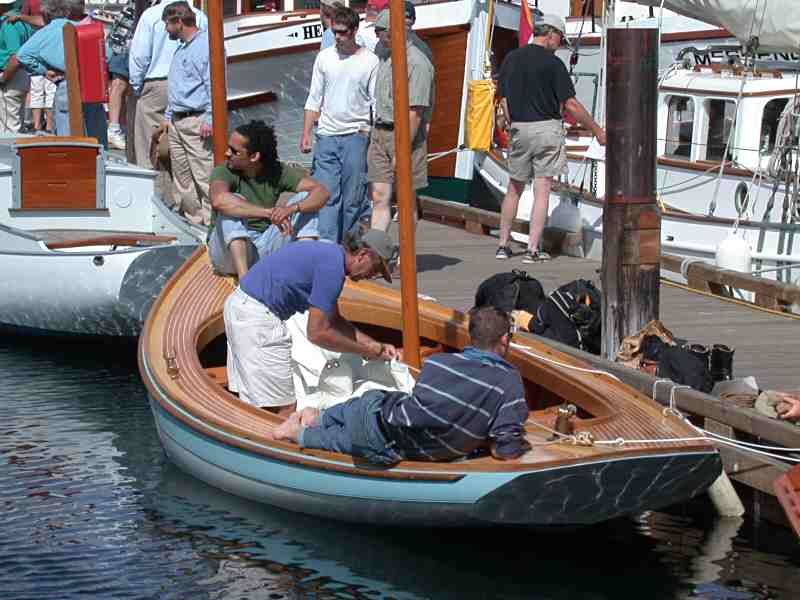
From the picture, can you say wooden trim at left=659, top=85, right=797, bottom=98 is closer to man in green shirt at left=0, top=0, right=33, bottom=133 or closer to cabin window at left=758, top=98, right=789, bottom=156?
cabin window at left=758, top=98, right=789, bottom=156

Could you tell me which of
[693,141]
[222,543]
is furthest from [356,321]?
[693,141]

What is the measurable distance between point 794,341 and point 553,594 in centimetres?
336

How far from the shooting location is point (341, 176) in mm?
11547

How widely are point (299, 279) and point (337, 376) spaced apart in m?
0.58

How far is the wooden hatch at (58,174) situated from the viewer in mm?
13039

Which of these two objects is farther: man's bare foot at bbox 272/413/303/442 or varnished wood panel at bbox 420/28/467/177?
varnished wood panel at bbox 420/28/467/177

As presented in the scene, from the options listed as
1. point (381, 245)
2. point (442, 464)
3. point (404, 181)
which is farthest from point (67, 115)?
point (442, 464)

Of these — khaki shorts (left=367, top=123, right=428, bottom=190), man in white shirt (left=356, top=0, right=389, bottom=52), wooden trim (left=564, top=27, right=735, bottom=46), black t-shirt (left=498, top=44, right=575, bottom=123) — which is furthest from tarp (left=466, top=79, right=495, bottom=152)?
wooden trim (left=564, top=27, right=735, bottom=46)

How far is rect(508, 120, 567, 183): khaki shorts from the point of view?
1213 centimetres

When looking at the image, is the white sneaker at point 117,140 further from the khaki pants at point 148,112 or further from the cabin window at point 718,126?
the cabin window at point 718,126

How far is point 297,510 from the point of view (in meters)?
8.21

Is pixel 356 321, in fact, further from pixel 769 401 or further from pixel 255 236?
pixel 769 401

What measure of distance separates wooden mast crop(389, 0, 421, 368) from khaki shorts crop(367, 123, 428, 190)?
308cm

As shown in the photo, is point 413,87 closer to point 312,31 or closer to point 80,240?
point 80,240
